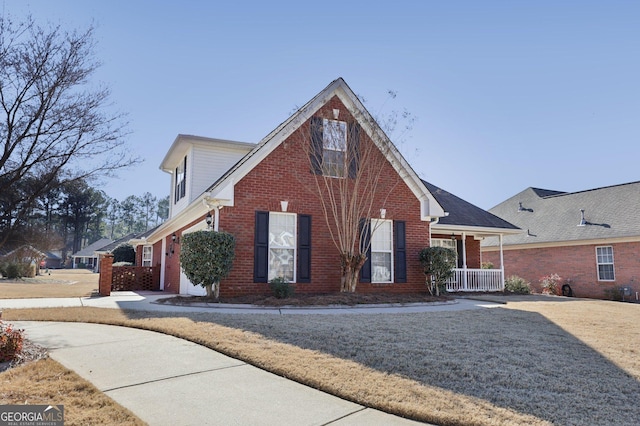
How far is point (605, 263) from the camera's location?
1962 centimetres

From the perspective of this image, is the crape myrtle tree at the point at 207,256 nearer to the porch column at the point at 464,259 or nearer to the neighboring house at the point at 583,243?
the porch column at the point at 464,259

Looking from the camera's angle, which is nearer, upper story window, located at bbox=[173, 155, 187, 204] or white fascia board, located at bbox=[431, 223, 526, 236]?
upper story window, located at bbox=[173, 155, 187, 204]

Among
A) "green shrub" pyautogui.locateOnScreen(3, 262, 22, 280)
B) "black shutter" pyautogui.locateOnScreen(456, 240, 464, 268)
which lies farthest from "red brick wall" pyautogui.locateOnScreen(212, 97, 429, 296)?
"green shrub" pyautogui.locateOnScreen(3, 262, 22, 280)

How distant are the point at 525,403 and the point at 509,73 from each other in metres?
13.1

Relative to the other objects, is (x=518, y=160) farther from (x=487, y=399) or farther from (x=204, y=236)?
(x=487, y=399)

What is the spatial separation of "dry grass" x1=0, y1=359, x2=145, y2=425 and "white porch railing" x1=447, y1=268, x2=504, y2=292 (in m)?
14.0

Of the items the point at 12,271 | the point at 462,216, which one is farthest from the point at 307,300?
the point at 12,271

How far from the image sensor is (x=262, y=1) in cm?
1150

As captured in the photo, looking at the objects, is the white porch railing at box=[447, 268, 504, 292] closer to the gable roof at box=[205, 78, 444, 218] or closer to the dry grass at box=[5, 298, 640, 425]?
the gable roof at box=[205, 78, 444, 218]

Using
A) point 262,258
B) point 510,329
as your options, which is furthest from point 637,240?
point 262,258

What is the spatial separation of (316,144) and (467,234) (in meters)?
9.04

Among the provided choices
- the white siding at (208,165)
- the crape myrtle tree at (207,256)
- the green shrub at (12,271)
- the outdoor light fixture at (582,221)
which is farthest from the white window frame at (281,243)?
the green shrub at (12,271)

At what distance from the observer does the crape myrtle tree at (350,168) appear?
41.4 ft

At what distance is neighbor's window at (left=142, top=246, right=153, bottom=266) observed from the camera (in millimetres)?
24281
